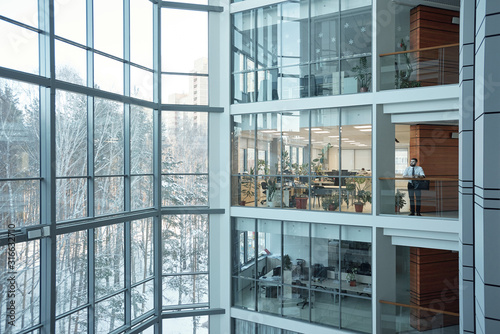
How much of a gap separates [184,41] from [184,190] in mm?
4777

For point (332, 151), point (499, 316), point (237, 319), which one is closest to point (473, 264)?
point (499, 316)

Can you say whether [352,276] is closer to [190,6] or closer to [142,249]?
[142,249]

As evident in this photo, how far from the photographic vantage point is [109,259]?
11.2 meters

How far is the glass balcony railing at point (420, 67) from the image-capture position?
10.1m

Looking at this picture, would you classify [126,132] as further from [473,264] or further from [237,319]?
[473,264]

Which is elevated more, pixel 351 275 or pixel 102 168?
pixel 102 168

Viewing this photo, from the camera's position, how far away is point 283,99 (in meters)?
12.5

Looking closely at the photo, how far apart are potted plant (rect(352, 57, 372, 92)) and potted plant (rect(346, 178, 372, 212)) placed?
8.10 ft

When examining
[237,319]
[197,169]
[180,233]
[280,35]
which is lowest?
[237,319]

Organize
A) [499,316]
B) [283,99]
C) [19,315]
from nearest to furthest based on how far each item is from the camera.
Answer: [499,316]
[19,315]
[283,99]

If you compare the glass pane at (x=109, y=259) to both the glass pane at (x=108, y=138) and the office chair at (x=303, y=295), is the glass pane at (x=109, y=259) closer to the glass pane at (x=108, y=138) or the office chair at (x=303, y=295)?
the glass pane at (x=108, y=138)

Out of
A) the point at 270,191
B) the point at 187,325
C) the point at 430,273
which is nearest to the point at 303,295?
the point at 270,191

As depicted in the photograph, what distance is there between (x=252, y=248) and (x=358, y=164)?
4226 mm

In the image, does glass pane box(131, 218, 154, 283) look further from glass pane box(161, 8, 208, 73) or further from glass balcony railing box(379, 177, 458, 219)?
glass balcony railing box(379, 177, 458, 219)
